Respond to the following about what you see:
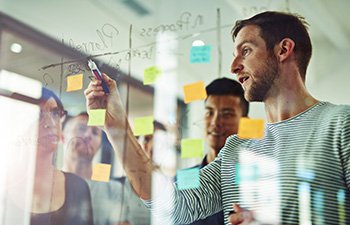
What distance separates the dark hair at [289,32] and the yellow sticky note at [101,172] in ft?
2.11

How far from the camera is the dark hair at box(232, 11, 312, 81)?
1211 mm

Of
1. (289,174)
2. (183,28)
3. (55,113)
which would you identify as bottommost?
(289,174)

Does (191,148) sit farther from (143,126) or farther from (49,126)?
(49,126)

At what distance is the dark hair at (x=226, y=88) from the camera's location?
50.7 inches

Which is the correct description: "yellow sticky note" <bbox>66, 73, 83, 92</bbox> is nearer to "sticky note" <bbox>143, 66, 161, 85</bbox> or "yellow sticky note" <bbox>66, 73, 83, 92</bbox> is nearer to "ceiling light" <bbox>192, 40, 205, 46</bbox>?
"sticky note" <bbox>143, 66, 161, 85</bbox>

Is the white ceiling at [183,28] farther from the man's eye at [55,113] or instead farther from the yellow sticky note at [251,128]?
the man's eye at [55,113]

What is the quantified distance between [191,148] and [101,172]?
0.34 metres

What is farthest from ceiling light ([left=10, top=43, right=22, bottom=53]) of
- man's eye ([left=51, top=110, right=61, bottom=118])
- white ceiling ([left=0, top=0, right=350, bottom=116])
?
man's eye ([left=51, top=110, right=61, bottom=118])

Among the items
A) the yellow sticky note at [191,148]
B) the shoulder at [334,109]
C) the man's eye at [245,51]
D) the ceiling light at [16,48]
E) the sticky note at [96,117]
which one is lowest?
the yellow sticky note at [191,148]

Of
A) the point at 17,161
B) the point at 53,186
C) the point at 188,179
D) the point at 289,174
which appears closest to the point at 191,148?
the point at 188,179

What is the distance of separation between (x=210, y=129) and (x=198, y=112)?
63mm

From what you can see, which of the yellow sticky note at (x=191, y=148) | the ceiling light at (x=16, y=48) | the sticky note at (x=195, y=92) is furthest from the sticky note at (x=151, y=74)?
the ceiling light at (x=16, y=48)

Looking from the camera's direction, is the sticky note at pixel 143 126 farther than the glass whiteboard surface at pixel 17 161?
No

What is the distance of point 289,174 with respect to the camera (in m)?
1.15
